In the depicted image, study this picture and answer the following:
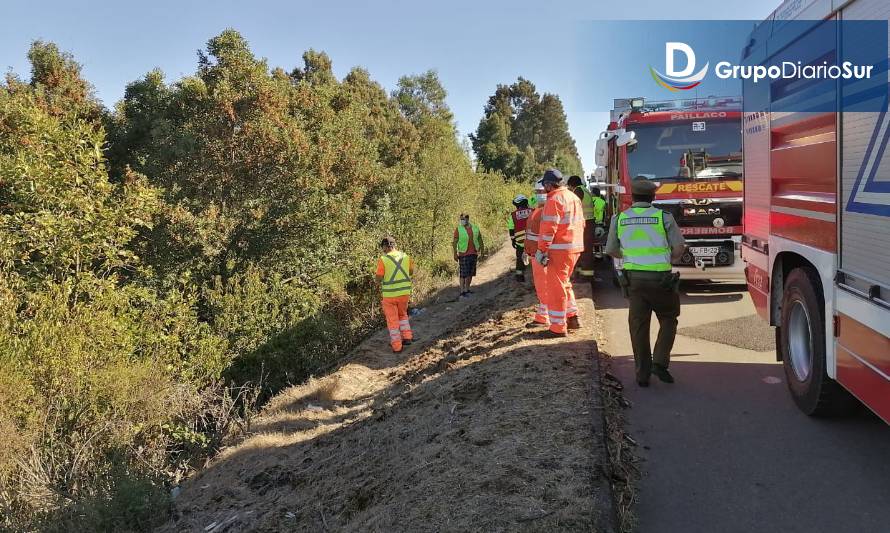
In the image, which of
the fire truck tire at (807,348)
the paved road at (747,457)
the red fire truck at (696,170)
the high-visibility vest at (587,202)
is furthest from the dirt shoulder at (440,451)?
the red fire truck at (696,170)

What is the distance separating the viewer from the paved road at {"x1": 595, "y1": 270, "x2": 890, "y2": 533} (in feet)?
10.5

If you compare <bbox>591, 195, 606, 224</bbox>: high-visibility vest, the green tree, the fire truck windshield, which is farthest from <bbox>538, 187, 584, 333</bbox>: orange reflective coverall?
the green tree

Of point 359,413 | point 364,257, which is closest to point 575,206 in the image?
point 359,413

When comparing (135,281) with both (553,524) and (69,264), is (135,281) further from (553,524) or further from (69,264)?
(553,524)

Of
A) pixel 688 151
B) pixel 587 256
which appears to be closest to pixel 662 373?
pixel 587 256

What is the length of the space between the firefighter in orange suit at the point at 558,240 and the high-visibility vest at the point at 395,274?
328 cm

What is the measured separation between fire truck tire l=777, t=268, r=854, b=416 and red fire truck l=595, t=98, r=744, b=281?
3752 millimetres

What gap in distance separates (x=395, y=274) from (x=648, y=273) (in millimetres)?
4688

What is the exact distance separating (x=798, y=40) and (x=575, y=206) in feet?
7.95

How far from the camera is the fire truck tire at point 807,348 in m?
4.14

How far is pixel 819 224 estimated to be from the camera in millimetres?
4055

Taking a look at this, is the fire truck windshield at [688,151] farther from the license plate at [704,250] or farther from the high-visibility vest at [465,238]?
the high-visibility vest at [465,238]

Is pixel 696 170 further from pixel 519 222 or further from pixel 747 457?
pixel 747 457

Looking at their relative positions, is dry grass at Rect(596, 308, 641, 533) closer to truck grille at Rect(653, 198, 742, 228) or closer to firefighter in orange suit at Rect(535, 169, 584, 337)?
firefighter in orange suit at Rect(535, 169, 584, 337)
